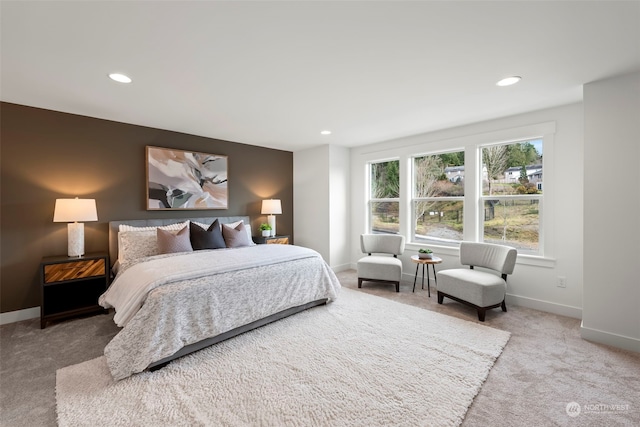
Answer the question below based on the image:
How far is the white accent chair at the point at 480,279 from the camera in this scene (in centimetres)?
316

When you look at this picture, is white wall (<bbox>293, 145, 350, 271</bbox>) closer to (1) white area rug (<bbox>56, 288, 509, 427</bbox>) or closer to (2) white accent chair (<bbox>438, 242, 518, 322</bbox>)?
(2) white accent chair (<bbox>438, 242, 518, 322</bbox>)

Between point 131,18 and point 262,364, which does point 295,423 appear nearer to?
point 262,364

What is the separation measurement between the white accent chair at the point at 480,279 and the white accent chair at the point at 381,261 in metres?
0.73

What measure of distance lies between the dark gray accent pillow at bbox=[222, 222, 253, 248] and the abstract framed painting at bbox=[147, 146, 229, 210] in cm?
74

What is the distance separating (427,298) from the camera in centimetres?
392

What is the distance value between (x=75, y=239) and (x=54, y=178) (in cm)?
83

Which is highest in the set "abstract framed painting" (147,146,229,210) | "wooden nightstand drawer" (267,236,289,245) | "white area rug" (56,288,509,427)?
"abstract framed painting" (147,146,229,210)

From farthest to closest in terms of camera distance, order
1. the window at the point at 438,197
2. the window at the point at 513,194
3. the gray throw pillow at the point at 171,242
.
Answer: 1. the window at the point at 438,197
2. the window at the point at 513,194
3. the gray throw pillow at the point at 171,242

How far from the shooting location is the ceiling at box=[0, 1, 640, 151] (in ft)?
5.61

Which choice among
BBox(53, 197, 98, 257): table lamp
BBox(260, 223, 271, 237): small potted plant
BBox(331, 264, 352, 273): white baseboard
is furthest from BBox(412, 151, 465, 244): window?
BBox(53, 197, 98, 257): table lamp

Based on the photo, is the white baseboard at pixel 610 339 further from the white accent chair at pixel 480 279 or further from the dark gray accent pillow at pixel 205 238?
the dark gray accent pillow at pixel 205 238

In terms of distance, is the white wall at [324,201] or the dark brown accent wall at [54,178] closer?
the dark brown accent wall at [54,178]

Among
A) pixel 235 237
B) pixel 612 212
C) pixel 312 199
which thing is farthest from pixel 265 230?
pixel 612 212

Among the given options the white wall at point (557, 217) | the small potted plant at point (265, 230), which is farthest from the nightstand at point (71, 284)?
the white wall at point (557, 217)
